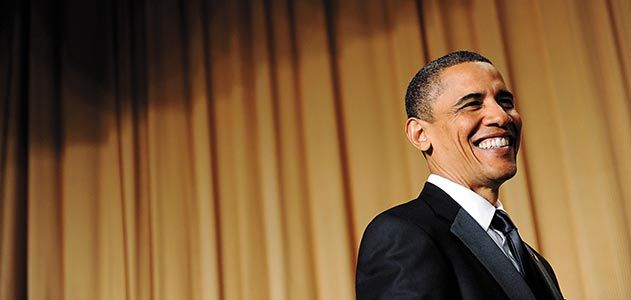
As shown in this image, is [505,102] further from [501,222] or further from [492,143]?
[501,222]

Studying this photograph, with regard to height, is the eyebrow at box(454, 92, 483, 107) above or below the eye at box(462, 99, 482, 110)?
above

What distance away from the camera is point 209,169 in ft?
10.9

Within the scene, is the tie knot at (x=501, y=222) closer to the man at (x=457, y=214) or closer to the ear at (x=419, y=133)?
the man at (x=457, y=214)

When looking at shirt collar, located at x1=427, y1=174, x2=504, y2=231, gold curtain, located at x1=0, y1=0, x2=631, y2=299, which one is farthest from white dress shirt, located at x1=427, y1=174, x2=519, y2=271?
gold curtain, located at x1=0, y1=0, x2=631, y2=299

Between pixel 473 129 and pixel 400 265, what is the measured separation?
1.01ft

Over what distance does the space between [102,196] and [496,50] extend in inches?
67.1

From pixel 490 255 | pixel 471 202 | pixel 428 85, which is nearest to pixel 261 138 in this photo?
pixel 428 85

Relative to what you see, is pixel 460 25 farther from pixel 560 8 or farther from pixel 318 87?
pixel 318 87

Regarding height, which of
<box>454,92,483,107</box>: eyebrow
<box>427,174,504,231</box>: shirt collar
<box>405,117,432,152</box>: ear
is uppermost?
<box>454,92,483,107</box>: eyebrow

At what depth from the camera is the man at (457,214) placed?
113 centimetres

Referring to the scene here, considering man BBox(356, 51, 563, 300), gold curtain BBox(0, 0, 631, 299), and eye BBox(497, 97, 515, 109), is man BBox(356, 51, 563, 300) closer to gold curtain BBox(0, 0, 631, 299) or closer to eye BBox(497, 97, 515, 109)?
eye BBox(497, 97, 515, 109)

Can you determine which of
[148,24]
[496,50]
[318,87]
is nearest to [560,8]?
[496,50]

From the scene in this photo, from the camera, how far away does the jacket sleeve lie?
110 cm

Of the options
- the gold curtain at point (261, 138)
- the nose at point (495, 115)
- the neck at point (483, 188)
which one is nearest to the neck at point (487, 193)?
the neck at point (483, 188)
